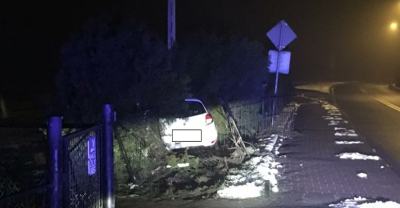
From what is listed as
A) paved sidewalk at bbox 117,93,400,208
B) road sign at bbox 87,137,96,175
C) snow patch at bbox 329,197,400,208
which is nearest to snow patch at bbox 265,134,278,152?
paved sidewalk at bbox 117,93,400,208

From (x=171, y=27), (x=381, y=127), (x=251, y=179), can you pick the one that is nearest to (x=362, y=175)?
(x=251, y=179)

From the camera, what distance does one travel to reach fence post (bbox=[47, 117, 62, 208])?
14.7ft

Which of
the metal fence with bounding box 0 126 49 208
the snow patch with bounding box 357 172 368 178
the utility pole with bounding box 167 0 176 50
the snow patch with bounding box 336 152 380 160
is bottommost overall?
the snow patch with bounding box 357 172 368 178

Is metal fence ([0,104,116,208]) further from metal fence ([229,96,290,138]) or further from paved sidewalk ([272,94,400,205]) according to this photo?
metal fence ([229,96,290,138])

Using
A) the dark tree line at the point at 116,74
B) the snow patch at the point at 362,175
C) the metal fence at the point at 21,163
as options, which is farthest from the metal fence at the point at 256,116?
the metal fence at the point at 21,163

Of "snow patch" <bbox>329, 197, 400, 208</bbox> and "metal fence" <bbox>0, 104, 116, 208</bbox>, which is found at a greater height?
"metal fence" <bbox>0, 104, 116, 208</bbox>

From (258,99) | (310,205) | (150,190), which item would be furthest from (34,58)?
(310,205)

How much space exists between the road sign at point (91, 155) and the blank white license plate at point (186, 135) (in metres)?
3.82

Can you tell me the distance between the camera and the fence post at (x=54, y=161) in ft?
14.7

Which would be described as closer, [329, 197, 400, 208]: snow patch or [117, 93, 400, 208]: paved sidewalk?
[329, 197, 400, 208]: snow patch

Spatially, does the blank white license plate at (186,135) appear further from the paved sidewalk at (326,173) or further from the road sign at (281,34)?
the road sign at (281,34)

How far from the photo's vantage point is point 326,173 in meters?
8.79

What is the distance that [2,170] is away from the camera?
27.8 feet

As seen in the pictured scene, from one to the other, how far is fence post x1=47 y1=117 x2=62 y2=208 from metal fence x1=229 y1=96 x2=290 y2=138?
824 centimetres
